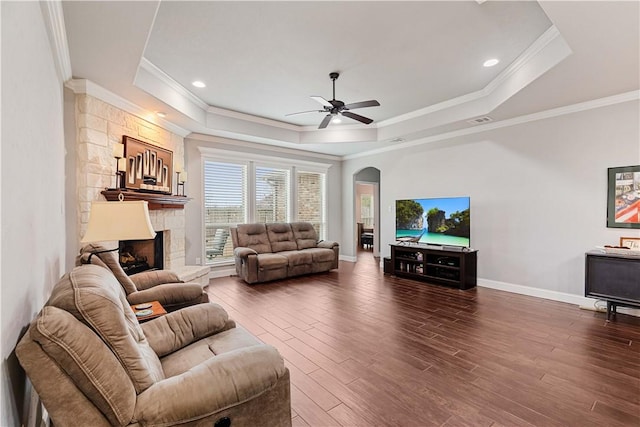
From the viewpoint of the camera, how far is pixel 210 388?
1211mm

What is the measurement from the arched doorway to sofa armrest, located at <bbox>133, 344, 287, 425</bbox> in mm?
6472

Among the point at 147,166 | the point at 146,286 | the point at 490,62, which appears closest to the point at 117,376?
the point at 146,286

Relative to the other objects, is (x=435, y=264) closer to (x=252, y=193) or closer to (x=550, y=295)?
(x=550, y=295)

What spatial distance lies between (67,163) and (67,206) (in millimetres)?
497

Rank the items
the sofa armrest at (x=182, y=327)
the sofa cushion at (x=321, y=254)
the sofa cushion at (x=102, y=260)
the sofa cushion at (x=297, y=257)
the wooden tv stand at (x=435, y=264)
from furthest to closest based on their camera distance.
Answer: the sofa cushion at (x=321, y=254) < the sofa cushion at (x=297, y=257) < the wooden tv stand at (x=435, y=264) < the sofa cushion at (x=102, y=260) < the sofa armrest at (x=182, y=327)

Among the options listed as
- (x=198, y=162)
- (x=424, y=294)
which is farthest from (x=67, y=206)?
(x=424, y=294)

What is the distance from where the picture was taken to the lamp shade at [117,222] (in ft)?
6.23

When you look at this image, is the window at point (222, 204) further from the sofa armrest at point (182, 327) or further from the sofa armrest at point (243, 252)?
the sofa armrest at point (182, 327)

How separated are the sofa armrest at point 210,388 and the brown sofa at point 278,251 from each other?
153 inches

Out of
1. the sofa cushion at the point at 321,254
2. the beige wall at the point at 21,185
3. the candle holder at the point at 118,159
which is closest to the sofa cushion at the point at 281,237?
the sofa cushion at the point at 321,254

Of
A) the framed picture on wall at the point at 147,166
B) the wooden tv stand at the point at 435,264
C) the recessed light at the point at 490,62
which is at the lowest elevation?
the wooden tv stand at the point at 435,264

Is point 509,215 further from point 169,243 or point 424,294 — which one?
point 169,243

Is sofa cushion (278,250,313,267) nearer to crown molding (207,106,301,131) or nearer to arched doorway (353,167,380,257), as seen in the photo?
arched doorway (353,167,380,257)

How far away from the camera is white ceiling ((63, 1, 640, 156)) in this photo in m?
2.40
